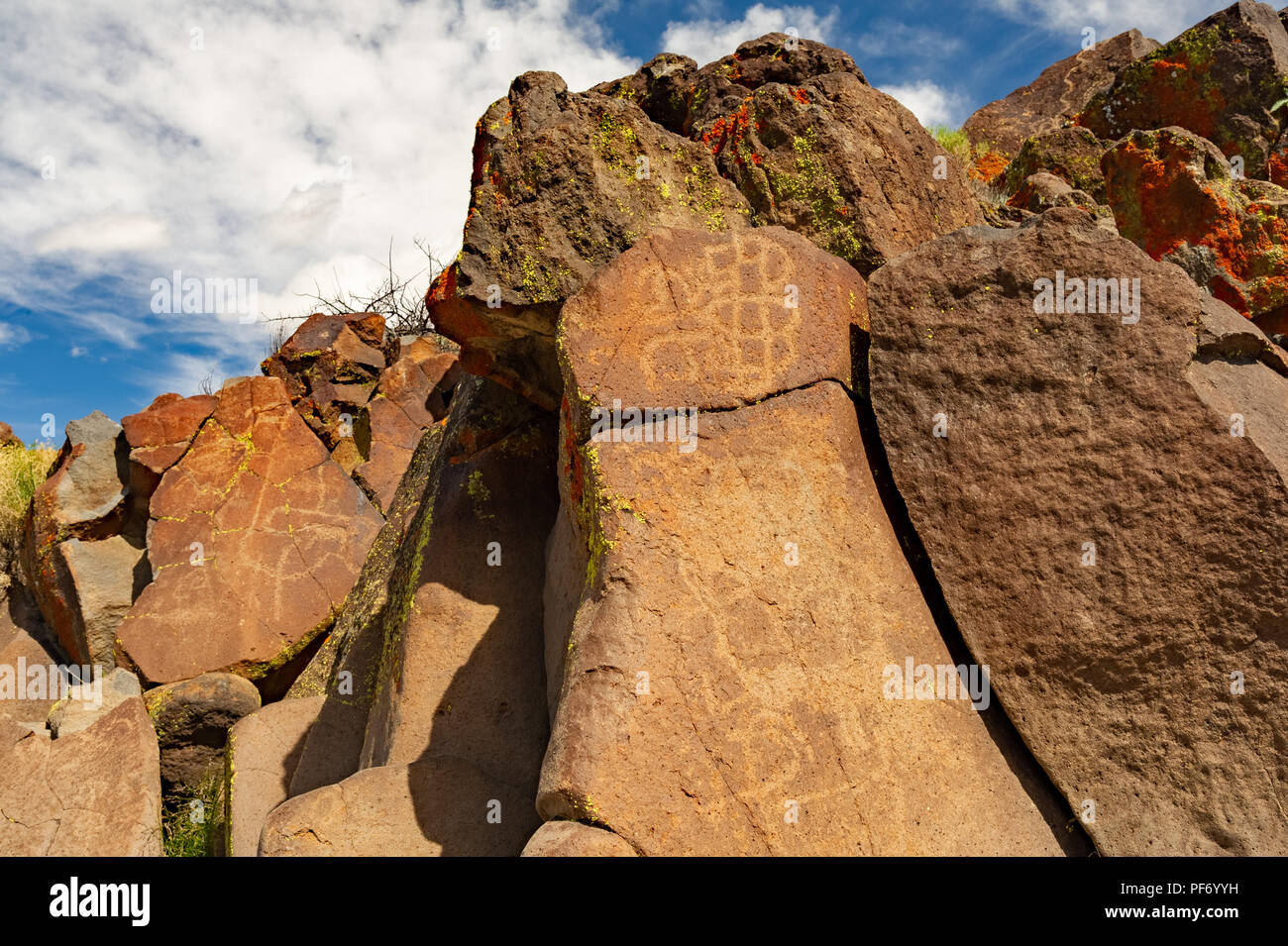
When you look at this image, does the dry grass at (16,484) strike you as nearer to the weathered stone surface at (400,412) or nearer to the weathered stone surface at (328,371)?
the weathered stone surface at (328,371)

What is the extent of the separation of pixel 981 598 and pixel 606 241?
1855mm

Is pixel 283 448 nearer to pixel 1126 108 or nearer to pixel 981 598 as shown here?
pixel 981 598

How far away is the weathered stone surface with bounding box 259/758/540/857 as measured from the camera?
314cm

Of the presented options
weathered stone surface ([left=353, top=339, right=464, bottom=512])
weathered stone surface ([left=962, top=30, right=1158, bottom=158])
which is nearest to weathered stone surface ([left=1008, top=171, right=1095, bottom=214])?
weathered stone surface ([left=962, top=30, right=1158, bottom=158])

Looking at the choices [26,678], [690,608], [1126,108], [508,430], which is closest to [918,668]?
[690,608]

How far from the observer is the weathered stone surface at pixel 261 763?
14.0 ft

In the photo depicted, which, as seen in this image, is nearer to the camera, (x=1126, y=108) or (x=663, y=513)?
(x=663, y=513)

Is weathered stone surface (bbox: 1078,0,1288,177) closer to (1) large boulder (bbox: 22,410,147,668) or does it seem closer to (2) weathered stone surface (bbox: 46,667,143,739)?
(2) weathered stone surface (bbox: 46,667,143,739)

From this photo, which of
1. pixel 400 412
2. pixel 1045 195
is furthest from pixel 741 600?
pixel 400 412

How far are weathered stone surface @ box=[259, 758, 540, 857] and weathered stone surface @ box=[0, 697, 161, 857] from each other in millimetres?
1718

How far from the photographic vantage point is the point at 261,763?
4633 mm

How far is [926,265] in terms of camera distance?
10.8 ft

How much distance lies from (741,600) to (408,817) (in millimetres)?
1405

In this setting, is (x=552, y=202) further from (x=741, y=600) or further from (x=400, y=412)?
(x=400, y=412)
